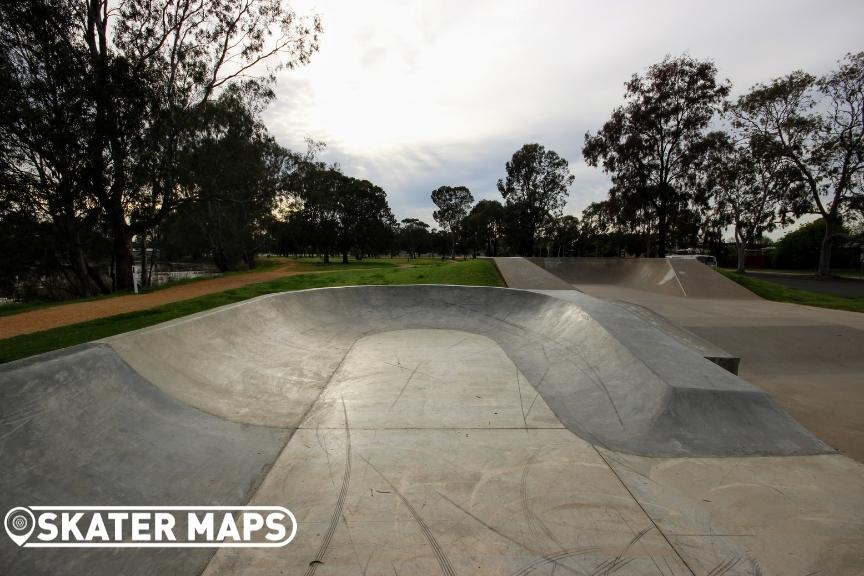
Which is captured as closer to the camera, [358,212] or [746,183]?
[746,183]

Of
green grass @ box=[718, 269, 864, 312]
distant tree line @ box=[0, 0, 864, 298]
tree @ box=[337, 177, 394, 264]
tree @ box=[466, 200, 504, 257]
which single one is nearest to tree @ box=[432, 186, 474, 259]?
tree @ box=[466, 200, 504, 257]

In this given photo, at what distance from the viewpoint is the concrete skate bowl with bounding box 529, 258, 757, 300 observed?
13.5 m

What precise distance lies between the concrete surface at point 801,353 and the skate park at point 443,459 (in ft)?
3.09

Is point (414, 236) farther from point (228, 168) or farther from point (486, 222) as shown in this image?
point (228, 168)

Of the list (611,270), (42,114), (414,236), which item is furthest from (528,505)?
(414,236)

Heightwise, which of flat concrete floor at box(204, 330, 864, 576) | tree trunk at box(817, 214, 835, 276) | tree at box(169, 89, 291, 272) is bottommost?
flat concrete floor at box(204, 330, 864, 576)

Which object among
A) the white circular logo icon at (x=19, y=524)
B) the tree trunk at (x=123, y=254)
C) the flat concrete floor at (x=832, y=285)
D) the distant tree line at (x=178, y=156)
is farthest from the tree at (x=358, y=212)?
the white circular logo icon at (x=19, y=524)

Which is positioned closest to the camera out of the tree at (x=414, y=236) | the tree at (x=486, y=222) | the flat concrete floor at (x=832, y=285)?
the flat concrete floor at (x=832, y=285)

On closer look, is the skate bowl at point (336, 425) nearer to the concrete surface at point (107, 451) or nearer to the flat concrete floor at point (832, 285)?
the concrete surface at point (107, 451)

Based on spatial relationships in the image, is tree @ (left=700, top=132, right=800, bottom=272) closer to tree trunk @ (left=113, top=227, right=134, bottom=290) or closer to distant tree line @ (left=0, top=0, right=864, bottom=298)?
distant tree line @ (left=0, top=0, right=864, bottom=298)

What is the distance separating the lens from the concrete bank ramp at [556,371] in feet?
11.8

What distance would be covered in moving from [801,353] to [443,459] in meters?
7.37

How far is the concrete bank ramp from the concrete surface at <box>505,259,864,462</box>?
3.83ft

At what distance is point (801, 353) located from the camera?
261 inches
